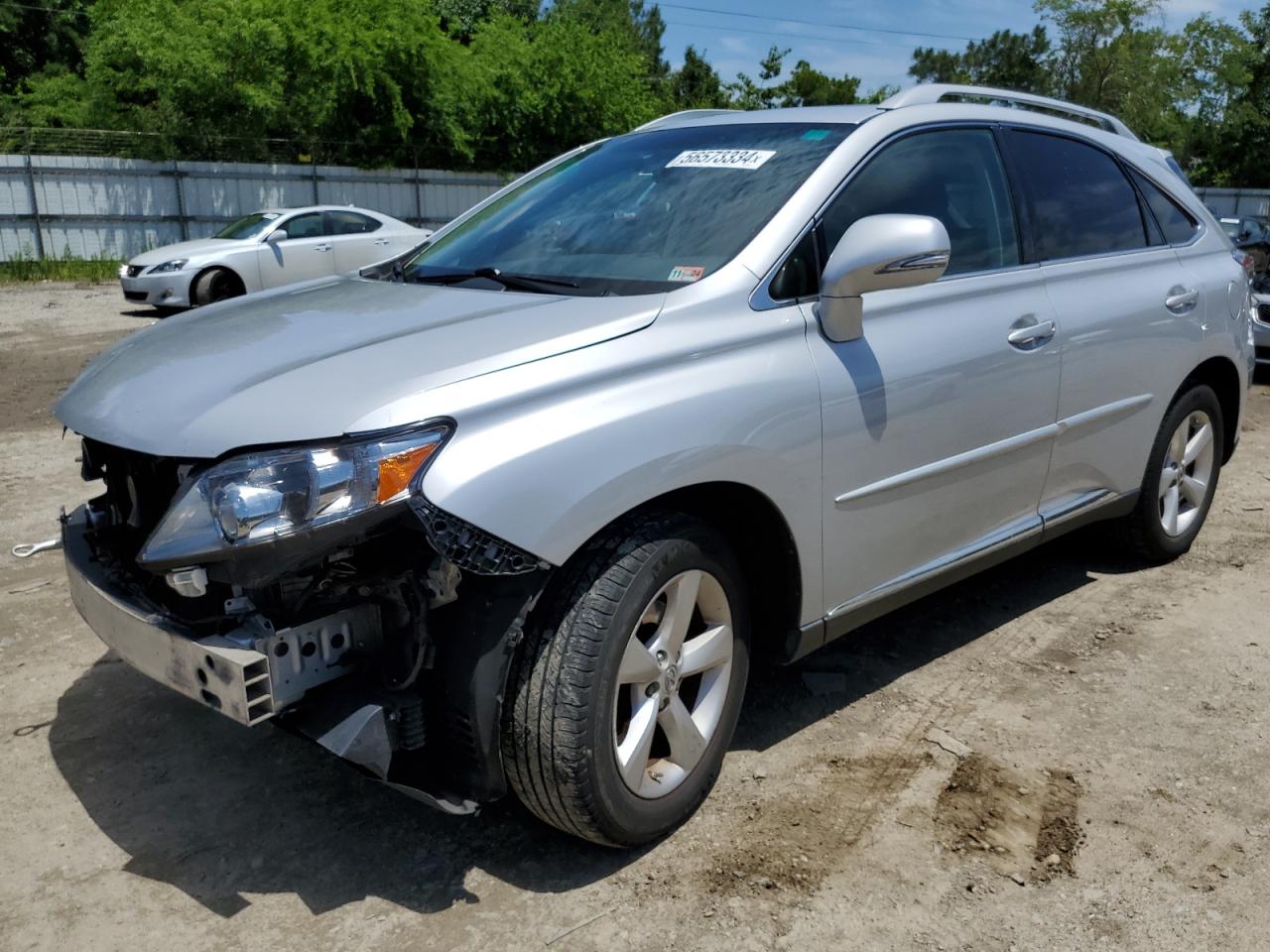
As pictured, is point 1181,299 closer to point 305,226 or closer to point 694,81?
point 305,226

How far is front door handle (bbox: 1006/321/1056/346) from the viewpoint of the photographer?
3553 millimetres

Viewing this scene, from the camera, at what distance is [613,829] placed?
2.64m

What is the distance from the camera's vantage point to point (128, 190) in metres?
20.8

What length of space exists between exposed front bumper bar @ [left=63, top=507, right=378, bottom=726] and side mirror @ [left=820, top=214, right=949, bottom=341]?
146cm

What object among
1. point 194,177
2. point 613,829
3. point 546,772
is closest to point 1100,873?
point 613,829

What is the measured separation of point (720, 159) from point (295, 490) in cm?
179

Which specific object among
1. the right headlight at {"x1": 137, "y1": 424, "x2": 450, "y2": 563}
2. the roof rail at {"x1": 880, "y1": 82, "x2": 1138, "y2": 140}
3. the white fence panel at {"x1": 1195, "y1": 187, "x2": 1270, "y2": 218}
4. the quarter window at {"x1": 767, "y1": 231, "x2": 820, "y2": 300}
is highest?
Result: the roof rail at {"x1": 880, "y1": 82, "x2": 1138, "y2": 140}

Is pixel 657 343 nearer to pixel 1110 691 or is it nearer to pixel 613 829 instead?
pixel 613 829

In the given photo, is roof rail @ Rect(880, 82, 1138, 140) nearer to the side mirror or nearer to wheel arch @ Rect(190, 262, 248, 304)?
the side mirror

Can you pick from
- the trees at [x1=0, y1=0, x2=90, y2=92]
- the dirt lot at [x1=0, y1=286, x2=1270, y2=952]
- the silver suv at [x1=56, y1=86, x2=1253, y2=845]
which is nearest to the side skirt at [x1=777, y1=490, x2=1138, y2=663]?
the silver suv at [x1=56, y1=86, x2=1253, y2=845]

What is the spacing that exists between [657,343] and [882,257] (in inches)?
25.7

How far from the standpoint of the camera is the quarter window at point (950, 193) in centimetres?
328

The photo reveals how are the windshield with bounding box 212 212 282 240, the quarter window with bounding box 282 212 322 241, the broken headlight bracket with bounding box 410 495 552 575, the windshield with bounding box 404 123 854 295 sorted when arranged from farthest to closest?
the quarter window with bounding box 282 212 322 241 < the windshield with bounding box 212 212 282 240 < the windshield with bounding box 404 123 854 295 < the broken headlight bracket with bounding box 410 495 552 575

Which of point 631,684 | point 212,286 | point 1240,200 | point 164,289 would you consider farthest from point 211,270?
point 1240,200
